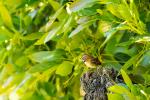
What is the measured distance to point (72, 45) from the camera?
0.62 m

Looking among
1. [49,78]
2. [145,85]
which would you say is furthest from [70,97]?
[145,85]

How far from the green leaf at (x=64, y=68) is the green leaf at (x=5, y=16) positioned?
0.46ft

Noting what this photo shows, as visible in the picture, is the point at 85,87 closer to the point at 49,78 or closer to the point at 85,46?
the point at 85,46

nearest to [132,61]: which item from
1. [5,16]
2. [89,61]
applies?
[89,61]

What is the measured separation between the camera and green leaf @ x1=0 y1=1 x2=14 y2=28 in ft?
2.29

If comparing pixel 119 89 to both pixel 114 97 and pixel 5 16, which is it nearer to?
pixel 114 97

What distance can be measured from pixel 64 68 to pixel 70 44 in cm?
3

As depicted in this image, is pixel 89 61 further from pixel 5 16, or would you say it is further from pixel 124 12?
pixel 5 16

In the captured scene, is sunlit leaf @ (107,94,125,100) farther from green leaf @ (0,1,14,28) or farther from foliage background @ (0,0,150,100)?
green leaf @ (0,1,14,28)

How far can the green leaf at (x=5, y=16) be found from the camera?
2.29ft

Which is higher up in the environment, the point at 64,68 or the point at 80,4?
the point at 80,4

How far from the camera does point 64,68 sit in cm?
62

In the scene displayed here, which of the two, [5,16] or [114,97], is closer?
[114,97]

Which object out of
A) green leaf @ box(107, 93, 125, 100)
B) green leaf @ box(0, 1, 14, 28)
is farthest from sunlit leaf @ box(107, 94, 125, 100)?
green leaf @ box(0, 1, 14, 28)
